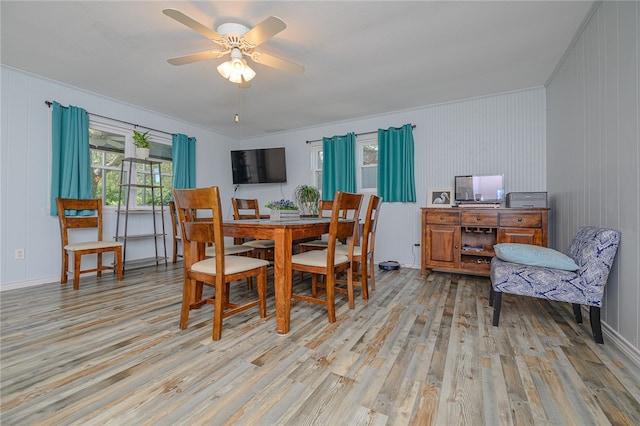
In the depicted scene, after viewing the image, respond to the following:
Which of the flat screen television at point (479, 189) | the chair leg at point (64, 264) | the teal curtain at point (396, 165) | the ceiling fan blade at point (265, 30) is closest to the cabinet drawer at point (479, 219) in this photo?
the flat screen television at point (479, 189)

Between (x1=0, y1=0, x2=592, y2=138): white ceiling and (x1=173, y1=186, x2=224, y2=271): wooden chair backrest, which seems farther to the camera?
(x1=0, y1=0, x2=592, y2=138): white ceiling

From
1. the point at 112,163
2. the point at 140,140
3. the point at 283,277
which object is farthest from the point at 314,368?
the point at 112,163

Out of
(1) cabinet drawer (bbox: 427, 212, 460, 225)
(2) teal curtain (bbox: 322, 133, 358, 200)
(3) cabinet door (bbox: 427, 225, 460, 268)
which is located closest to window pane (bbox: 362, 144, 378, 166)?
(2) teal curtain (bbox: 322, 133, 358, 200)

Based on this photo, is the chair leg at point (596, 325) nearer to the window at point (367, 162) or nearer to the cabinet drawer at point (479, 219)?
the cabinet drawer at point (479, 219)

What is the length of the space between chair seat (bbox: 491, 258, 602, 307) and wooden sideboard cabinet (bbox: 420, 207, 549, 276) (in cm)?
136

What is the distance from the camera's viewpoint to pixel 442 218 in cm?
364

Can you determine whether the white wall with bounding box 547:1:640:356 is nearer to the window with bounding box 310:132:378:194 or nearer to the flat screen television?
the flat screen television

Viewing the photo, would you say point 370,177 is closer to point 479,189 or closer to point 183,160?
point 479,189

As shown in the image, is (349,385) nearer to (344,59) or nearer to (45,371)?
(45,371)

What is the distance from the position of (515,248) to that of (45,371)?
10.1ft

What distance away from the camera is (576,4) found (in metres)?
2.11

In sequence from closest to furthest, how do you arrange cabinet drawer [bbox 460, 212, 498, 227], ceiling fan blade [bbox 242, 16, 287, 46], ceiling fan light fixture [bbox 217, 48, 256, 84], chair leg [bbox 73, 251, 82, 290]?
1. ceiling fan blade [bbox 242, 16, 287, 46]
2. ceiling fan light fixture [bbox 217, 48, 256, 84]
3. chair leg [bbox 73, 251, 82, 290]
4. cabinet drawer [bbox 460, 212, 498, 227]

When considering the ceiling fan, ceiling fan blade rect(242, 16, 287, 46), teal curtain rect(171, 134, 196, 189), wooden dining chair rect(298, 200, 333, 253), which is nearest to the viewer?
ceiling fan blade rect(242, 16, 287, 46)

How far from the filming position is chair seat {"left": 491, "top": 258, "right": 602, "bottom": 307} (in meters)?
1.83
